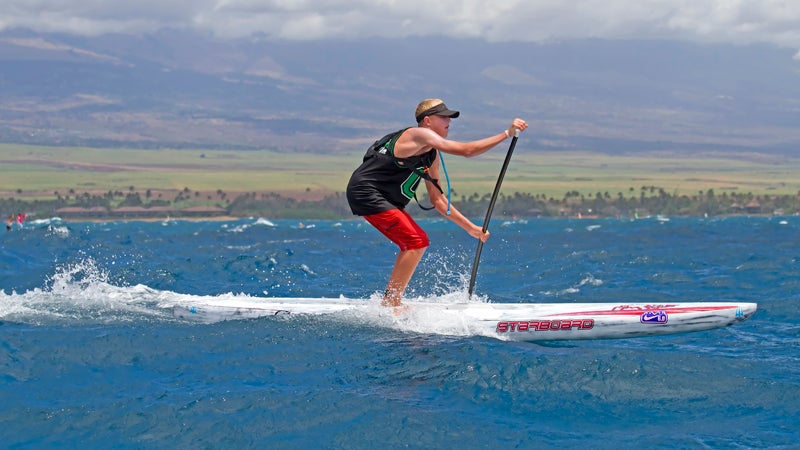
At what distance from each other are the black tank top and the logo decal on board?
2.86 meters

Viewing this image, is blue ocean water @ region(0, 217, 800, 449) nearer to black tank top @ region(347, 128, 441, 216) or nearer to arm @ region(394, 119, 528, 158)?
black tank top @ region(347, 128, 441, 216)

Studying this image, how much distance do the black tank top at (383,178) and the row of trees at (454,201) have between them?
104 m

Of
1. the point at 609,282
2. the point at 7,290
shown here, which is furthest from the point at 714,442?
the point at 7,290

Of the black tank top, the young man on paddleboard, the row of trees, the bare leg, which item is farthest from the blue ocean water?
the row of trees

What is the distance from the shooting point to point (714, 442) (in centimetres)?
730

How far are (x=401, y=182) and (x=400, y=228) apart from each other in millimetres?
528

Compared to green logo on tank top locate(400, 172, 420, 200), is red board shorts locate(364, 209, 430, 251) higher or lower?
lower

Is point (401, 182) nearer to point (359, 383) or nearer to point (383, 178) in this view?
point (383, 178)

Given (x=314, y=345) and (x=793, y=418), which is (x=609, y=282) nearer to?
(x=314, y=345)

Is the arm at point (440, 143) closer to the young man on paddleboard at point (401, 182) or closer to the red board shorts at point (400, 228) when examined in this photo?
the young man on paddleboard at point (401, 182)

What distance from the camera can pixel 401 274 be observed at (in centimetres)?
1171

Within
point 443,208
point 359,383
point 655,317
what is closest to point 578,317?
point 655,317

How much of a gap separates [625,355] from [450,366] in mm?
1675

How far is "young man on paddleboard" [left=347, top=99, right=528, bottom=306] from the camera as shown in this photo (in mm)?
11094
